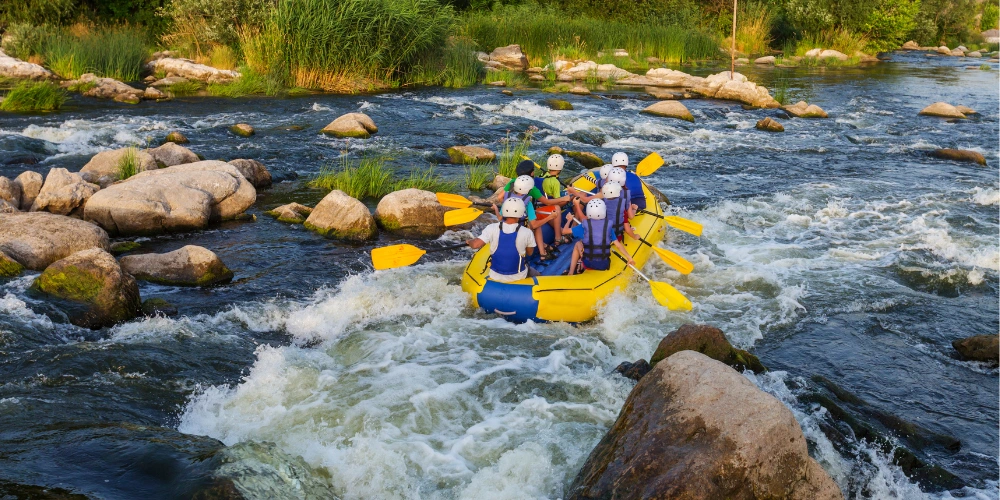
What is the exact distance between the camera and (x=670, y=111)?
49.4 ft

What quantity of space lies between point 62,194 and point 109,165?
4.74ft

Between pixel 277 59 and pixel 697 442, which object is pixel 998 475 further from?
pixel 277 59

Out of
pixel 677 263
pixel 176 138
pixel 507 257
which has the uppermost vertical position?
pixel 176 138

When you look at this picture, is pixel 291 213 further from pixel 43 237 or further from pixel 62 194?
pixel 43 237

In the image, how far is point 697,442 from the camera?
139 inches

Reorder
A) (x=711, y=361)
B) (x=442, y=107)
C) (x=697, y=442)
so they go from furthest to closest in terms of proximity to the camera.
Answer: (x=442, y=107) → (x=711, y=361) → (x=697, y=442)

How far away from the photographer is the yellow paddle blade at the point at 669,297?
20.5 feet

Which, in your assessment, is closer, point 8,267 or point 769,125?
point 8,267

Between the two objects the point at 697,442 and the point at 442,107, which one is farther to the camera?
the point at 442,107

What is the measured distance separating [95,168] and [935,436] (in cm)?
853

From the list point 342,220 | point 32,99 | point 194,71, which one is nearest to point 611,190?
point 342,220

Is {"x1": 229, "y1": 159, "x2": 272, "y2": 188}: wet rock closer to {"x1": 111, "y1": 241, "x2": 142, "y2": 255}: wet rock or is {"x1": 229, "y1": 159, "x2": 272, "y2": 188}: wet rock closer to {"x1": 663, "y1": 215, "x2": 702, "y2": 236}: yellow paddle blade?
{"x1": 111, "y1": 241, "x2": 142, "y2": 255}: wet rock

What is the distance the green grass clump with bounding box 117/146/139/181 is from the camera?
861 cm

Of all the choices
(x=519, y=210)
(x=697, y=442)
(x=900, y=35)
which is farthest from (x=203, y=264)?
(x=900, y=35)
